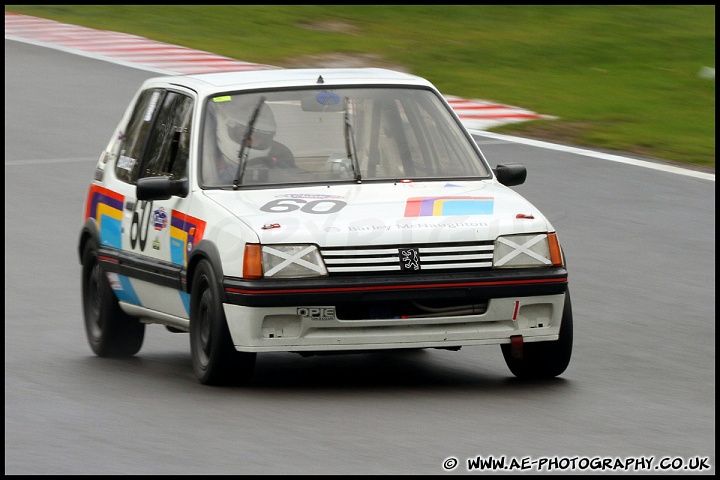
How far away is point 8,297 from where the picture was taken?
12406mm

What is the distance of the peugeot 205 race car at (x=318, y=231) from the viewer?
8109 mm

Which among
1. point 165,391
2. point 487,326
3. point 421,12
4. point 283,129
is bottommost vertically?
point 421,12

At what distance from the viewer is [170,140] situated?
31.4ft

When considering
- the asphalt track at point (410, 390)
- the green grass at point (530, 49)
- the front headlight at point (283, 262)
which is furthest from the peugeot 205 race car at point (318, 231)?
the green grass at point (530, 49)

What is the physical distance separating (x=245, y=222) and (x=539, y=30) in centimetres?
2310

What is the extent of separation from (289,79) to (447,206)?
148cm

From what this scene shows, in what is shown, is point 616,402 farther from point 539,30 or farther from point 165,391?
point 539,30

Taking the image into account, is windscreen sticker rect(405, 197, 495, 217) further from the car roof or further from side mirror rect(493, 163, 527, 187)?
the car roof

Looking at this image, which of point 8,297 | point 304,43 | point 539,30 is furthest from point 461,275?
point 539,30

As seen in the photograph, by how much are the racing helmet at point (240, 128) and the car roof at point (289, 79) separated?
0.14 meters

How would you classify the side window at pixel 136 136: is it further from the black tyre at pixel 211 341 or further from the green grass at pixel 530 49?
the green grass at pixel 530 49

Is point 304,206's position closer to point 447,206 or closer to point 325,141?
point 447,206

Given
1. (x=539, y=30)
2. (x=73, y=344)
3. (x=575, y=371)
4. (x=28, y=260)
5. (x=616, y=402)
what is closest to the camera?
(x=616, y=402)

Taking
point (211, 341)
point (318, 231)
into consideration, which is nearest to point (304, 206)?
point (318, 231)
